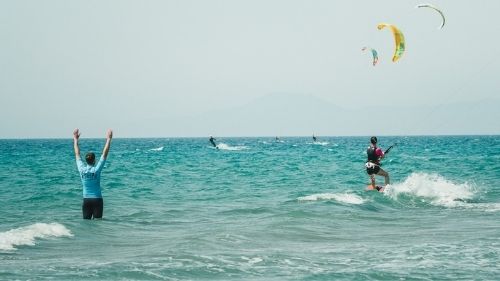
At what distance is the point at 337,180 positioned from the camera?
A: 2867 cm

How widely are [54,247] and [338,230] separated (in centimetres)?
546

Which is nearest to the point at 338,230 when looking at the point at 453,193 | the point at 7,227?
the point at 7,227

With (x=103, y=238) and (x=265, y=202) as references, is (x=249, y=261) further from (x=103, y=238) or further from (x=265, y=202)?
(x=265, y=202)

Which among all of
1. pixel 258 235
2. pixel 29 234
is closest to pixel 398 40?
pixel 258 235

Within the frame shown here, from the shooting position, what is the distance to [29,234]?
1195 cm

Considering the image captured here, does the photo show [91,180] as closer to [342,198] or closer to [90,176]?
[90,176]

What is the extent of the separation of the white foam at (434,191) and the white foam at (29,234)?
34.2 ft

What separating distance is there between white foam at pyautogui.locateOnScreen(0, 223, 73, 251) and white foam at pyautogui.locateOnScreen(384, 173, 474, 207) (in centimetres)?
1042

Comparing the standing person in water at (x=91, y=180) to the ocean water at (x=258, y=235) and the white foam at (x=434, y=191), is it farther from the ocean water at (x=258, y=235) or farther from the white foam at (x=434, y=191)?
the white foam at (x=434, y=191)

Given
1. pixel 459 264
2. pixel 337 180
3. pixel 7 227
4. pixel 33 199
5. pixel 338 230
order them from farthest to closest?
pixel 337 180, pixel 33 199, pixel 7 227, pixel 338 230, pixel 459 264

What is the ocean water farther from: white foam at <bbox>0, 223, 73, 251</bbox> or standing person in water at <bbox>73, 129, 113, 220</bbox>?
standing person in water at <bbox>73, 129, 113, 220</bbox>

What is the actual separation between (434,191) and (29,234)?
44.8ft

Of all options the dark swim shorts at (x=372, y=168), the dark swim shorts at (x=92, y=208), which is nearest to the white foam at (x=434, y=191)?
the dark swim shorts at (x=372, y=168)

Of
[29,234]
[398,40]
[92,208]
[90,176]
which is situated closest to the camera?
[29,234]
